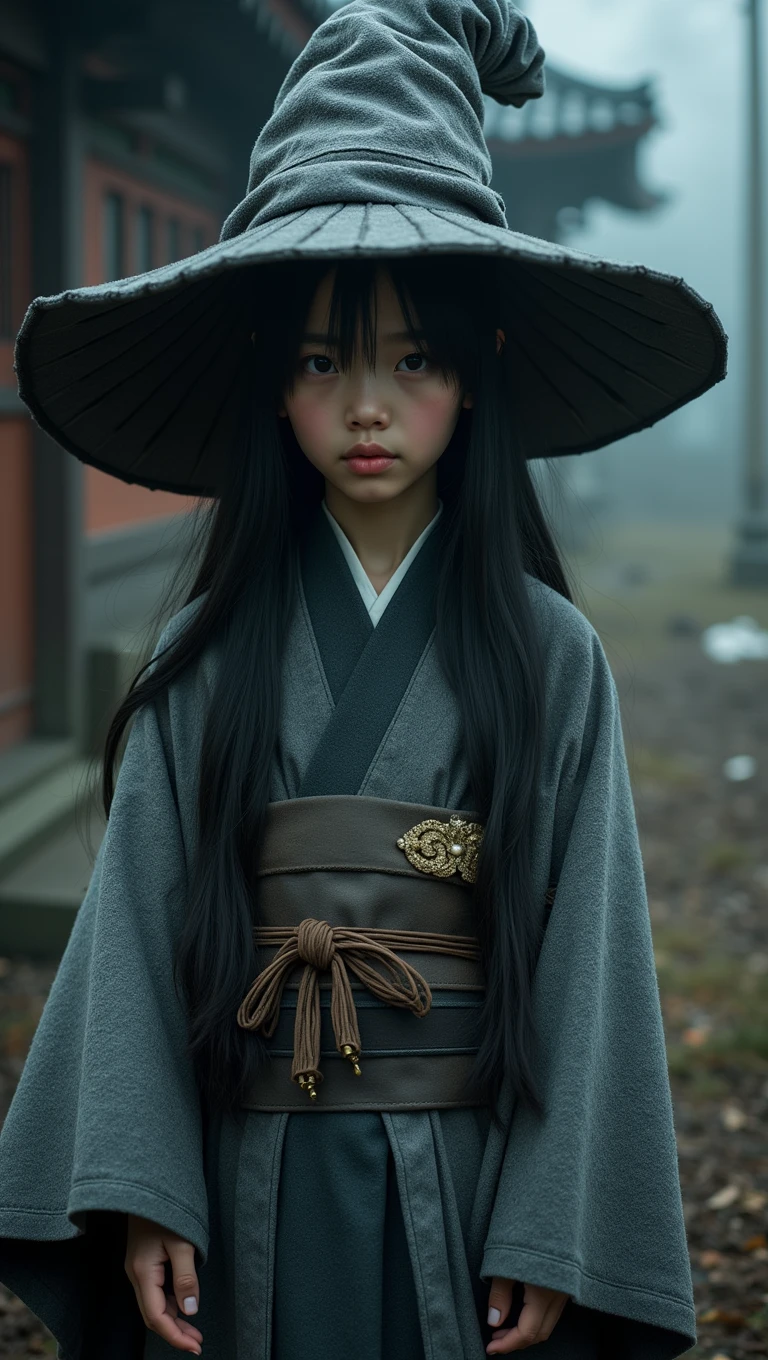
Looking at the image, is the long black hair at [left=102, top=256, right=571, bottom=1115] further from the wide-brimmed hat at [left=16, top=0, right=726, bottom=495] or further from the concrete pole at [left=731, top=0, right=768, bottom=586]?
the concrete pole at [left=731, top=0, right=768, bottom=586]

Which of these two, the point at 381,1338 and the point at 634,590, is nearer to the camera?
the point at 381,1338

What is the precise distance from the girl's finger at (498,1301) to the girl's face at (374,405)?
38.5 inches

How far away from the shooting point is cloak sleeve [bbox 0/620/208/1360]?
1567 mm

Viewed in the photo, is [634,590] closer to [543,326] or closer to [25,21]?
[25,21]

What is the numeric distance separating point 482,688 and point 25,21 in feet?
13.4

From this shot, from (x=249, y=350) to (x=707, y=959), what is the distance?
11.3ft

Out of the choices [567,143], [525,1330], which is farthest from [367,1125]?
[567,143]

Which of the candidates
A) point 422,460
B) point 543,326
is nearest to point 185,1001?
point 422,460

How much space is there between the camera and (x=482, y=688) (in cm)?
171

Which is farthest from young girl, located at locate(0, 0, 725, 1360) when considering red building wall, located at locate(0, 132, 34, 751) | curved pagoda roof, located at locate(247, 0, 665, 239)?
curved pagoda roof, located at locate(247, 0, 665, 239)

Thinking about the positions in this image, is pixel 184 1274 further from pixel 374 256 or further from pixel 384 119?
pixel 384 119

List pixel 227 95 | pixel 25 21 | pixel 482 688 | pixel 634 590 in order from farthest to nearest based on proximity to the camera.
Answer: pixel 634 590 < pixel 227 95 < pixel 25 21 < pixel 482 688

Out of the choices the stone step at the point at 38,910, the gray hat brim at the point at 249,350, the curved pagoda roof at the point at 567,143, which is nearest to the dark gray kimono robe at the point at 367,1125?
the gray hat brim at the point at 249,350

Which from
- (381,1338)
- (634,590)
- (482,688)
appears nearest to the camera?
(381,1338)
